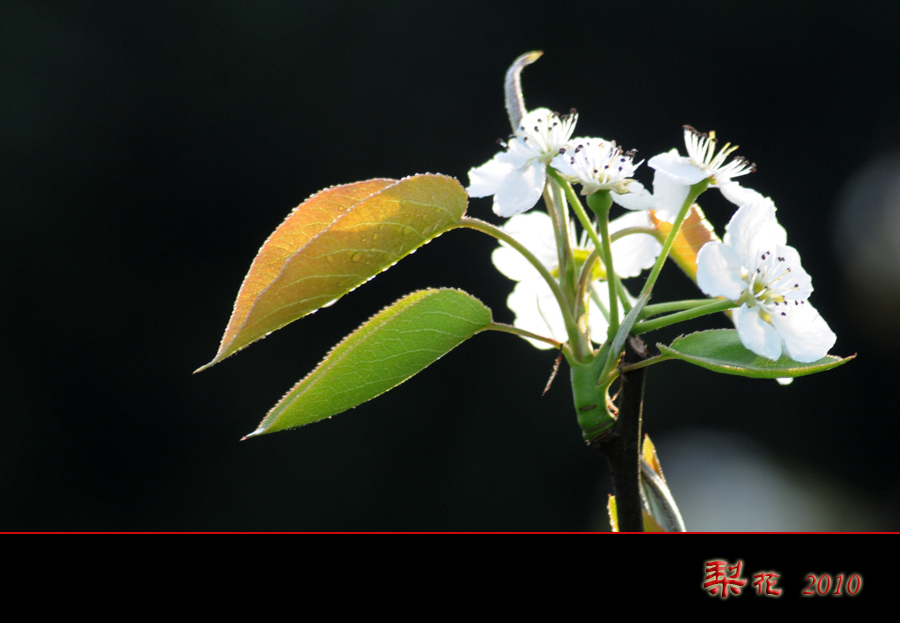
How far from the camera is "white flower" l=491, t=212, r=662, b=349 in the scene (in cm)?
39

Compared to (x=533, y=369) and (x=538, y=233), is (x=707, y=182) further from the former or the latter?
(x=533, y=369)

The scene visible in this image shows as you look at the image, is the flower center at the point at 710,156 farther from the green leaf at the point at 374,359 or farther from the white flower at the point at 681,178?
the green leaf at the point at 374,359

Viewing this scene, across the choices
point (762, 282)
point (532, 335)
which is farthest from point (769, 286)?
point (532, 335)

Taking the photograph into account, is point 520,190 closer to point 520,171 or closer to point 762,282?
point 520,171

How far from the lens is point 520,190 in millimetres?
343

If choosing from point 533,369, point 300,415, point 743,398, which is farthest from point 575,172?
point 743,398

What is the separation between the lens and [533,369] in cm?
261

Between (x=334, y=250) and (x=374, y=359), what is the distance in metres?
0.05

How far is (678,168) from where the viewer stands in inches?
13.1

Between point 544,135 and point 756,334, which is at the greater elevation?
point 544,135

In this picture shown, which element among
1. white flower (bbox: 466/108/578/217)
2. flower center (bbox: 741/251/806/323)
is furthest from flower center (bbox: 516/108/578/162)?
flower center (bbox: 741/251/806/323)

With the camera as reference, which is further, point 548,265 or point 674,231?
point 548,265

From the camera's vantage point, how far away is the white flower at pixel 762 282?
30 cm

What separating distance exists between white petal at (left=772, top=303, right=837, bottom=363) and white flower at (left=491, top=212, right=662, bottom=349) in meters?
0.09
